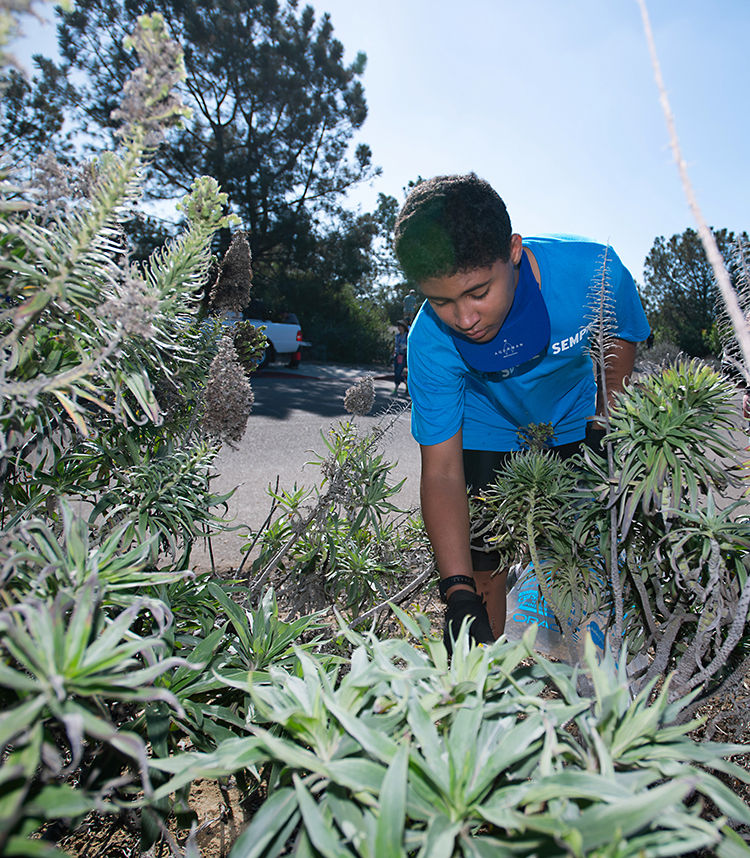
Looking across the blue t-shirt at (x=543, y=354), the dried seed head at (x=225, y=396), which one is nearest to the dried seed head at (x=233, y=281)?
the dried seed head at (x=225, y=396)

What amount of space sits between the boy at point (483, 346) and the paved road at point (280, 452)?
249 mm

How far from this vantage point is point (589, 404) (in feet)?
7.97

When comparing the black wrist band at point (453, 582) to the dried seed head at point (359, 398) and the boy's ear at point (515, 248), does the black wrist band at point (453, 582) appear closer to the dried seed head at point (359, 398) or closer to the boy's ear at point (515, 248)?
the dried seed head at point (359, 398)

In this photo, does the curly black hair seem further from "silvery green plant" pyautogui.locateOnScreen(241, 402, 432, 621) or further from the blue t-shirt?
"silvery green plant" pyautogui.locateOnScreen(241, 402, 432, 621)

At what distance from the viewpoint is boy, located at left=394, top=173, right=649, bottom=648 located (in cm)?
165

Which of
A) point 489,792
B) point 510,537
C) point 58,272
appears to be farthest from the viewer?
point 510,537

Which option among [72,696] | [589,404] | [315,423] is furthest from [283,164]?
[72,696]

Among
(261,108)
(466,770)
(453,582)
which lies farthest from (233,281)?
(261,108)

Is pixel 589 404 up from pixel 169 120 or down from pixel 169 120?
down

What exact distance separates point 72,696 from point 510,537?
126 centimetres

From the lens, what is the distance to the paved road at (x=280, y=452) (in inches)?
141

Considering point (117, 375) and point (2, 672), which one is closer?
point (2, 672)

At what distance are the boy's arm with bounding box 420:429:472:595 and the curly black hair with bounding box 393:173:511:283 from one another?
2.07ft

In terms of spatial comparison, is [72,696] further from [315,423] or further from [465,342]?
[315,423]
